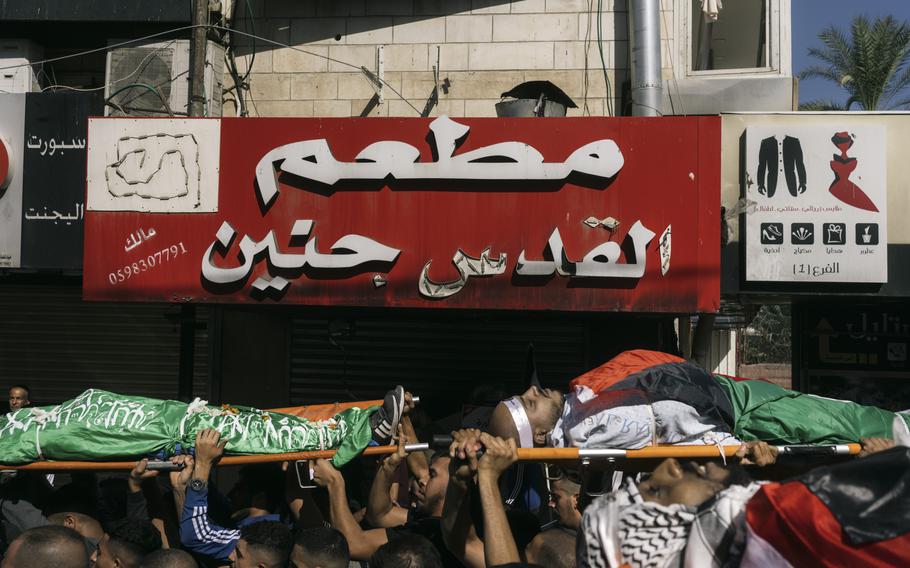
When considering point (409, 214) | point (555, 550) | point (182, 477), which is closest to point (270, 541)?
point (182, 477)

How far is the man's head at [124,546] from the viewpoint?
4.60 meters

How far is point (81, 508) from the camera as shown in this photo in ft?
18.9

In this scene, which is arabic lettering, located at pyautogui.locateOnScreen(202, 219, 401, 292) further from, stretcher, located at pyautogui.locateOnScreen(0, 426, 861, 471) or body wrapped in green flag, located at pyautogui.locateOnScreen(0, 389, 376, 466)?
stretcher, located at pyautogui.locateOnScreen(0, 426, 861, 471)

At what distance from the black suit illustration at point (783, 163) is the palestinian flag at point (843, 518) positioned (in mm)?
5635

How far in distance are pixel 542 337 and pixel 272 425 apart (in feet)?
16.3

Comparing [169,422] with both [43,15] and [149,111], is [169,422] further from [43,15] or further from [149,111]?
[43,15]

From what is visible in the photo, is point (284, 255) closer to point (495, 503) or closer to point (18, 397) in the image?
point (18, 397)

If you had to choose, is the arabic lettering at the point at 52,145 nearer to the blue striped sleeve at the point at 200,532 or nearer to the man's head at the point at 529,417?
the blue striped sleeve at the point at 200,532

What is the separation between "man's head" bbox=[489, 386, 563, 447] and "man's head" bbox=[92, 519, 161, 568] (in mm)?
1867

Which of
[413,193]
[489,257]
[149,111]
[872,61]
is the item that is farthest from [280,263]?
[872,61]

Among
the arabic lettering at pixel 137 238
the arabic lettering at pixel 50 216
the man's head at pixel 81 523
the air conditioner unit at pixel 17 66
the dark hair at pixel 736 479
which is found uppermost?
the air conditioner unit at pixel 17 66

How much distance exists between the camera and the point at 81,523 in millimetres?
5309

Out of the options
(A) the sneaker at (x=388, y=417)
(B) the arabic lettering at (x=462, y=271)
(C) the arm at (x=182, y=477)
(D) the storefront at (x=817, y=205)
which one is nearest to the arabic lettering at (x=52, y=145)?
(B) the arabic lettering at (x=462, y=271)

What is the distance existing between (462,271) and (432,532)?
119 inches
